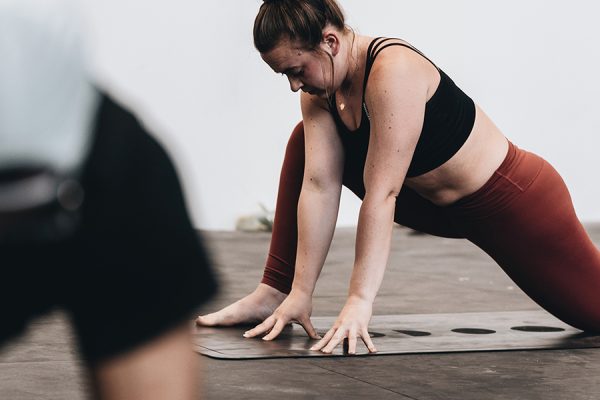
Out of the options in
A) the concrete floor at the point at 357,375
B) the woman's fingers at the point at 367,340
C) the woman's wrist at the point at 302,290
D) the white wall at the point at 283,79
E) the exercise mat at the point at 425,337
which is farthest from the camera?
the white wall at the point at 283,79

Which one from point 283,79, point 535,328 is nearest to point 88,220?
point 535,328

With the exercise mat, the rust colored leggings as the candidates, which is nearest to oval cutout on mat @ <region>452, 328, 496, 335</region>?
the exercise mat

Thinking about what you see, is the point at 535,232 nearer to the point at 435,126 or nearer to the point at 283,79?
the point at 435,126

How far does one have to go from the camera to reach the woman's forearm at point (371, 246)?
2184mm

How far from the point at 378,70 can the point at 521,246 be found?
0.52 metres

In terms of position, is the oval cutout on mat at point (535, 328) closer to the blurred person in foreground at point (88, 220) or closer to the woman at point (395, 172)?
the woman at point (395, 172)

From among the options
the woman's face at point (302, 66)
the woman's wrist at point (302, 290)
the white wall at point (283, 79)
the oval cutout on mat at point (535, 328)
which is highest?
the white wall at point (283, 79)

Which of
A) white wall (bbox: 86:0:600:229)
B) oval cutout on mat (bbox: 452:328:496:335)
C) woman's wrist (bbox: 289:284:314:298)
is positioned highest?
white wall (bbox: 86:0:600:229)

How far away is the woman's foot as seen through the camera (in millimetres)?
2602

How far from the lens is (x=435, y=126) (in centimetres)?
235

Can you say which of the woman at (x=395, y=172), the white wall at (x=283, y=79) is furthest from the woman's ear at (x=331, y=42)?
the white wall at (x=283, y=79)

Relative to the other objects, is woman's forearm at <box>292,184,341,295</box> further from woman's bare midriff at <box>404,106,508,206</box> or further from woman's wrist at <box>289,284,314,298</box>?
woman's bare midriff at <box>404,106,508,206</box>

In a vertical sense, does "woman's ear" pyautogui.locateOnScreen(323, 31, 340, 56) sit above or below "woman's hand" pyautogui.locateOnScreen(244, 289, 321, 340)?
above

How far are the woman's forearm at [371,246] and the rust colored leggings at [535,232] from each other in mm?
287
